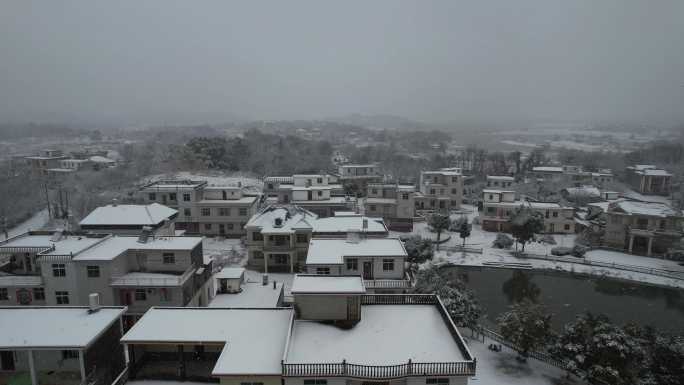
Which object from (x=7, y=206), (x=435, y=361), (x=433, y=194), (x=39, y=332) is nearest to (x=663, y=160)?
(x=433, y=194)

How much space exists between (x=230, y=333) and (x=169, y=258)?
9.49 m

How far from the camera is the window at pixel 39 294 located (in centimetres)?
2103

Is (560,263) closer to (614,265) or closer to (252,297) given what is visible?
(614,265)

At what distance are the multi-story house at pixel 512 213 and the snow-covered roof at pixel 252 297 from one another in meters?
31.1

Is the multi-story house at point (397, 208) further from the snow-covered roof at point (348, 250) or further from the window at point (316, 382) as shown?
the window at point (316, 382)

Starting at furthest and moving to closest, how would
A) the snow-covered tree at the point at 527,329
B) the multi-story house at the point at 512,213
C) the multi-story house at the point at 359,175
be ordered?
the multi-story house at the point at 359,175 → the multi-story house at the point at 512,213 → the snow-covered tree at the point at 527,329

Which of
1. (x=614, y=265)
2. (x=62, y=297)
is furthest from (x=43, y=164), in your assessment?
(x=614, y=265)

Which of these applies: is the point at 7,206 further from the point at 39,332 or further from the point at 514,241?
the point at 514,241

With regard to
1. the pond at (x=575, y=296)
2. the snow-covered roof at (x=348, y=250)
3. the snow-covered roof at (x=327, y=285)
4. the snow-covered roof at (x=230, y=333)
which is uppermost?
the snow-covered roof at (x=327, y=285)

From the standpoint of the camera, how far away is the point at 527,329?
790 inches

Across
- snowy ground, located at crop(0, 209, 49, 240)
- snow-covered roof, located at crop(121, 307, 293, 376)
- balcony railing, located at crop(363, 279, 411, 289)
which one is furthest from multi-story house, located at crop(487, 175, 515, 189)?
snowy ground, located at crop(0, 209, 49, 240)

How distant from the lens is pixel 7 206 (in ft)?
179

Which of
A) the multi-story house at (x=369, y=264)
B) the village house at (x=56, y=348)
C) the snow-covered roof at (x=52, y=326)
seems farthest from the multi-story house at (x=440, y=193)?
the village house at (x=56, y=348)

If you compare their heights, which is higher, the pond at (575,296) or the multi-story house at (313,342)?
the multi-story house at (313,342)
